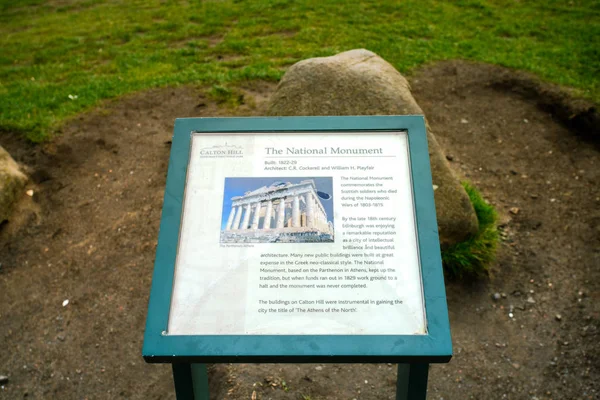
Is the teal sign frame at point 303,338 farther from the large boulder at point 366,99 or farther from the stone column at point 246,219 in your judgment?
the large boulder at point 366,99

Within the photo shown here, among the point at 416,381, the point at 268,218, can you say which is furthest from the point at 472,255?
the point at 268,218

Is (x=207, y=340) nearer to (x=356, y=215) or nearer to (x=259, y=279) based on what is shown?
(x=259, y=279)

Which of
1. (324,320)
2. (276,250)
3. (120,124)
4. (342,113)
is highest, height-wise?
(276,250)

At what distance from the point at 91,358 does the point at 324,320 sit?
6.81 feet

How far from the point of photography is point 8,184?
13.7 ft

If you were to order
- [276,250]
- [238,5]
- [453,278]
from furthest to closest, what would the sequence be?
1. [238,5]
2. [453,278]
3. [276,250]

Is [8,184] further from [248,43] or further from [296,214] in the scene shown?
[248,43]

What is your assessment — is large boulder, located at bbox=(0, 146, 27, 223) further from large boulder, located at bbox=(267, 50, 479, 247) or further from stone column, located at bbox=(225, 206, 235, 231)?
stone column, located at bbox=(225, 206, 235, 231)

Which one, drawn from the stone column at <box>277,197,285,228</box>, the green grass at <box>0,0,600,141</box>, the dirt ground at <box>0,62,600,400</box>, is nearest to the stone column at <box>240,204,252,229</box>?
the stone column at <box>277,197,285,228</box>

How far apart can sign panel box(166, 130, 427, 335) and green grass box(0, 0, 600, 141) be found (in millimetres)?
3849

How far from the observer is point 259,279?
185 centimetres

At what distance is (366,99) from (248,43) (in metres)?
3.60

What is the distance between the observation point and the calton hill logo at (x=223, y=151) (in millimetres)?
2104

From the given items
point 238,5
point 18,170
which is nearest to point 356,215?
point 18,170
